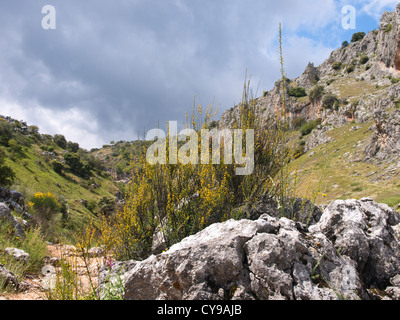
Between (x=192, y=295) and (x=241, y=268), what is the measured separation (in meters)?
0.51

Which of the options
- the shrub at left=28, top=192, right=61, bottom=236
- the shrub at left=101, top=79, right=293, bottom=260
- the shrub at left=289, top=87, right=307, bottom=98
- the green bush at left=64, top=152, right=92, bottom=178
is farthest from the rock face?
the shrub at left=289, top=87, right=307, bottom=98

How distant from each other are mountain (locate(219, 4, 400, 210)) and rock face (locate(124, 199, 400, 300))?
1.02m

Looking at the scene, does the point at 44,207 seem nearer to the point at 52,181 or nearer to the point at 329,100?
the point at 52,181

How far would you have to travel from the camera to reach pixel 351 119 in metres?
42.1

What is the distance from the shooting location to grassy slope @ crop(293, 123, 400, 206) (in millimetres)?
17953

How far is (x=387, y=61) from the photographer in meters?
46.7

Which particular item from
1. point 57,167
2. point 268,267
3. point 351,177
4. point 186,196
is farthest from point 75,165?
point 268,267

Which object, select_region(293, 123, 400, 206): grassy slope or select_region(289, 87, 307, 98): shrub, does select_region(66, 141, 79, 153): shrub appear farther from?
select_region(289, 87, 307, 98): shrub

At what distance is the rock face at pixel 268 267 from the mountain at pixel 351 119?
102 cm

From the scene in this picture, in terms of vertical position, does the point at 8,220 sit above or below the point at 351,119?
below

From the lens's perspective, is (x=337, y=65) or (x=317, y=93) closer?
(x=317, y=93)

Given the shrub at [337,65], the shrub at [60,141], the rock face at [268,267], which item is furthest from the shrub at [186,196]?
the shrub at [337,65]

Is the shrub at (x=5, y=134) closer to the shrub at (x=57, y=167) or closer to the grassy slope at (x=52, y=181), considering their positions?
the grassy slope at (x=52, y=181)

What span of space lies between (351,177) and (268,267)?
2687 cm
